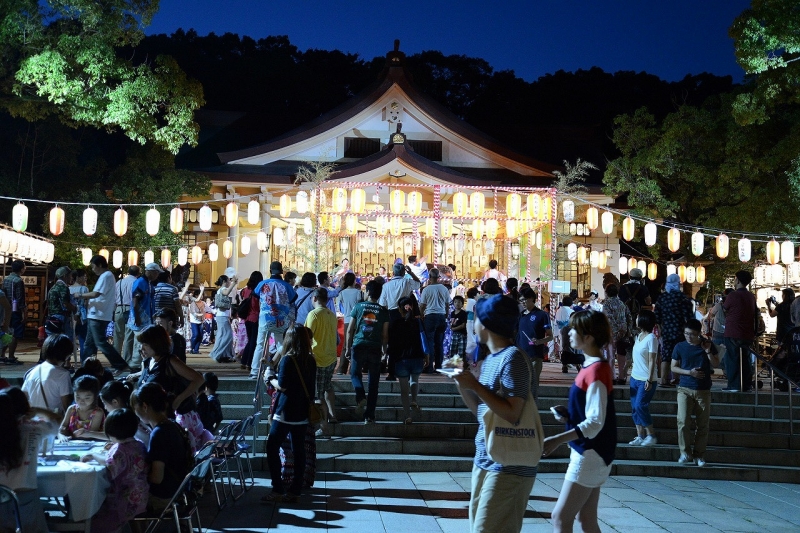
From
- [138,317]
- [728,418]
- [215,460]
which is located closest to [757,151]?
[728,418]

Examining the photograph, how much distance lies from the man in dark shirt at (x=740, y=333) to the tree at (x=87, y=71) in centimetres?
1021

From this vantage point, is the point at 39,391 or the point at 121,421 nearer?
the point at 121,421

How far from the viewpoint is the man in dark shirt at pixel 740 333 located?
1146 centimetres

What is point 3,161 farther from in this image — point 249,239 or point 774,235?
point 774,235

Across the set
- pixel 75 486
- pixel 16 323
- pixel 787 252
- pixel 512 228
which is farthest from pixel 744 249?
pixel 75 486

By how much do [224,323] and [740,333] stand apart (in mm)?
8348

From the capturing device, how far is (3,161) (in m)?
27.1

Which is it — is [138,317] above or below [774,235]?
below

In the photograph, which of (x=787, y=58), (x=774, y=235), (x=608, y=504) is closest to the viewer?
(x=608, y=504)

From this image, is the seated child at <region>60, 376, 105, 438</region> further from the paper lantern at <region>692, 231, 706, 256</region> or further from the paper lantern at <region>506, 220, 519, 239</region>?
the paper lantern at <region>692, 231, 706, 256</region>

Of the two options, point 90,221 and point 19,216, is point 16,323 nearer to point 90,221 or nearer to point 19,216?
point 19,216

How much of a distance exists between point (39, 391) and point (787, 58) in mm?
13855

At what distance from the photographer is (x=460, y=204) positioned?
1992 cm

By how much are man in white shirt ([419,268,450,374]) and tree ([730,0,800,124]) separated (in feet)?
23.7
